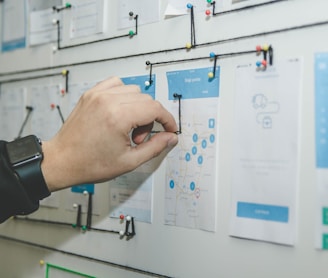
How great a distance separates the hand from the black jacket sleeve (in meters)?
0.06

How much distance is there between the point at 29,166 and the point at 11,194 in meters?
0.07

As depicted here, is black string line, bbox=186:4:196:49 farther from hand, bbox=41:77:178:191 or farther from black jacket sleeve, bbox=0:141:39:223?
black jacket sleeve, bbox=0:141:39:223

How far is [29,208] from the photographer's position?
2.80 ft

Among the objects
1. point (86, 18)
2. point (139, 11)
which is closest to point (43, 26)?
point (86, 18)

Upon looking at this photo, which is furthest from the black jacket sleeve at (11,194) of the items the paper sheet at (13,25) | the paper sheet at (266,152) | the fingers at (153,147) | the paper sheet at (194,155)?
the paper sheet at (13,25)

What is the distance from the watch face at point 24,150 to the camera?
2.77 feet

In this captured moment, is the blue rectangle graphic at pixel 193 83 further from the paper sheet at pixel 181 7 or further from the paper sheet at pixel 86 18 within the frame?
the paper sheet at pixel 86 18

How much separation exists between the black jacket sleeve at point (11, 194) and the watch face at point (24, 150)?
0.6 inches

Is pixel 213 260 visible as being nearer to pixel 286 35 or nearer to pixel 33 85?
pixel 286 35

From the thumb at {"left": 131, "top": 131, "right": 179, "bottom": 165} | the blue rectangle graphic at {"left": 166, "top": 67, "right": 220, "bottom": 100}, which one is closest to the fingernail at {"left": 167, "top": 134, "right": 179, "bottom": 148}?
the thumb at {"left": 131, "top": 131, "right": 179, "bottom": 165}

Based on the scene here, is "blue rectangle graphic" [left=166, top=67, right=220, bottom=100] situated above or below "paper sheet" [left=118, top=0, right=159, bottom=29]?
below

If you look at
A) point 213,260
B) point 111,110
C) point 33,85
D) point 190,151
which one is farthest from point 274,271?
point 33,85

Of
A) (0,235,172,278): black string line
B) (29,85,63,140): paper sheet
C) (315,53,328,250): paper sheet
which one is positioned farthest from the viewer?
(29,85,63,140): paper sheet

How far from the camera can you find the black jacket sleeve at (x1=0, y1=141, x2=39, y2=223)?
2.68 feet
